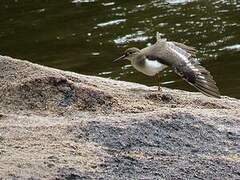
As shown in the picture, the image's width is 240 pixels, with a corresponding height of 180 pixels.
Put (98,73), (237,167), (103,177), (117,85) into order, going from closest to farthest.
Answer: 1. (103,177)
2. (237,167)
3. (117,85)
4. (98,73)

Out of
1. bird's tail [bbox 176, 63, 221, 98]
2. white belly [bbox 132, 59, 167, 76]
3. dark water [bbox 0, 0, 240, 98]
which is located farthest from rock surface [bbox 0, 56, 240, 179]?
dark water [bbox 0, 0, 240, 98]

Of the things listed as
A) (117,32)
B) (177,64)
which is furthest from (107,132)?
(117,32)

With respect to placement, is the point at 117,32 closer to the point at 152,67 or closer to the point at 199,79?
the point at 152,67

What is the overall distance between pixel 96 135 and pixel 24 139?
53cm

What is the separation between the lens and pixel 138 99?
21.5ft

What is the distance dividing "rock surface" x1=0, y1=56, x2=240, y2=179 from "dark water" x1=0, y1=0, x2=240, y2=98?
5493mm

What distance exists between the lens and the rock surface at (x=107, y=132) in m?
5.00

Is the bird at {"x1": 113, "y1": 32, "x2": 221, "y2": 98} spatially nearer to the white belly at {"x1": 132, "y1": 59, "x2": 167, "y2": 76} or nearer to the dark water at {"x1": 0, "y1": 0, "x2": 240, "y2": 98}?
the white belly at {"x1": 132, "y1": 59, "x2": 167, "y2": 76}

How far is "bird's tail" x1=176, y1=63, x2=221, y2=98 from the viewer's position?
21.3 feet

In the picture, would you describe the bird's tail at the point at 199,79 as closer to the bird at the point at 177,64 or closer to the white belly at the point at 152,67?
the bird at the point at 177,64

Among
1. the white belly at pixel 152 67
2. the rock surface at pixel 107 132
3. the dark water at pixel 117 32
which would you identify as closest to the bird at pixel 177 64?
the white belly at pixel 152 67

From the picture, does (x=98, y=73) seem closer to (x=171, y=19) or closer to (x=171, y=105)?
(x=171, y=19)

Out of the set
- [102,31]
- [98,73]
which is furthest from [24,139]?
[102,31]

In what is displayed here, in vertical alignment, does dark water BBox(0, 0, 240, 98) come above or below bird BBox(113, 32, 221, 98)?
below
